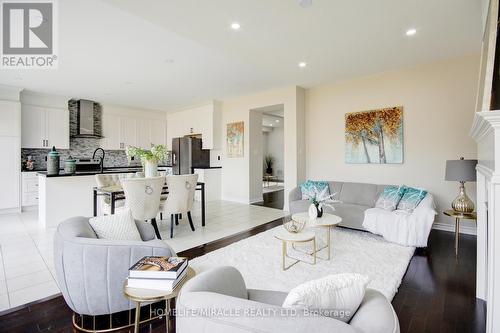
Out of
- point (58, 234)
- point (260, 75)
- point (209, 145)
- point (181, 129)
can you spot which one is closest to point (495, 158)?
point (58, 234)

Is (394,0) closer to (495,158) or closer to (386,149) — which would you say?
(495,158)

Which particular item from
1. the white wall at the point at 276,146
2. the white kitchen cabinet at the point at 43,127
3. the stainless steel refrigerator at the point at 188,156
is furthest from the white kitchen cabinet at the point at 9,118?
the white wall at the point at 276,146

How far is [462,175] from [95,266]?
3930 millimetres

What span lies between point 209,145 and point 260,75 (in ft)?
9.19

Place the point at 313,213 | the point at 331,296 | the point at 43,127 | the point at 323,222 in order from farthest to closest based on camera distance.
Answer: the point at 43,127 < the point at 313,213 < the point at 323,222 < the point at 331,296

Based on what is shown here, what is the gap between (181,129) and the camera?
7.90m

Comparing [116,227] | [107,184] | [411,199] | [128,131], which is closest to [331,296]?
[116,227]

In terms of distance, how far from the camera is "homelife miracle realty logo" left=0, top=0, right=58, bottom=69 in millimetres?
2660

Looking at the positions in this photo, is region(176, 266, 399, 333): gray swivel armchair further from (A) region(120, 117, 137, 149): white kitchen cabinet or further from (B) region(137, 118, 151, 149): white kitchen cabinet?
(B) region(137, 118, 151, 149): white kitchen cabinet

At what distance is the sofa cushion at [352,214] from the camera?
3.73 metres

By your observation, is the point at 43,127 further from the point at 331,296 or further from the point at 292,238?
the point at 331,296

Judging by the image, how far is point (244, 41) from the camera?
11.1 feet

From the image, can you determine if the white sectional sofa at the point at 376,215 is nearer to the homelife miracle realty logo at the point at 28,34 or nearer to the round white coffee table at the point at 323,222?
the round white coffee table at the point at 323,222

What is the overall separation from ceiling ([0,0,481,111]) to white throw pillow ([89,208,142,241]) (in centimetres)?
209
